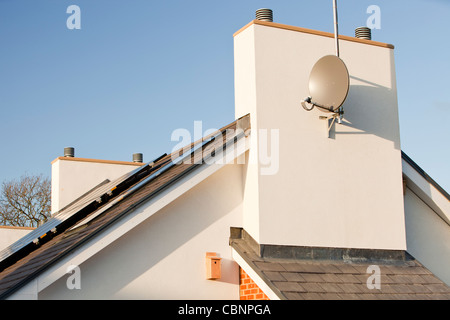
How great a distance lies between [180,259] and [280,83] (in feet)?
10.4

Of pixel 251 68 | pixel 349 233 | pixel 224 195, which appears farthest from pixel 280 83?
pixel 349 233

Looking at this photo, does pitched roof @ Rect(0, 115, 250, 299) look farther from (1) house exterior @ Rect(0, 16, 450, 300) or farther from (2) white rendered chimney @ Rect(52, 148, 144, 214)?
(2) white rendered chimney @ Rect(52, 148, 144, 214)

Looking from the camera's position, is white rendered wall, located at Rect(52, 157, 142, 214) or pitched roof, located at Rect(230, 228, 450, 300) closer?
pitched roof, located at Rect(230, 228, 450, 300)

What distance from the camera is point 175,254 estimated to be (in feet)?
31.6

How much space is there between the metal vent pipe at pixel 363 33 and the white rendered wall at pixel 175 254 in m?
3.44

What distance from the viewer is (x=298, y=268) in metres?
9.56

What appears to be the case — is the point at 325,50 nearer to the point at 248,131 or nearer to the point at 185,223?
the point at 248,131

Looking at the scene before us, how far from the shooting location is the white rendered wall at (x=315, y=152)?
391 inches

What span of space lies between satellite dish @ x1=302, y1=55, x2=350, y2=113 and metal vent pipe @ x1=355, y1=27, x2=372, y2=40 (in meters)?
1.94

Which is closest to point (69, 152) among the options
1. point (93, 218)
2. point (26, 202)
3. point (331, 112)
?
point (93, 218)

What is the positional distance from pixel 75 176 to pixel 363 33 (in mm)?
7956

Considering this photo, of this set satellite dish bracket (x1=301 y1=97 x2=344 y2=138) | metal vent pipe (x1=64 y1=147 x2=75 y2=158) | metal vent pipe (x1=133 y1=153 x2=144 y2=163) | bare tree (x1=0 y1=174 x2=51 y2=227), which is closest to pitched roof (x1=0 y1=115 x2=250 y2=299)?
satellite dish bracket (x1=301 y1=97 x2=344 y2=138)

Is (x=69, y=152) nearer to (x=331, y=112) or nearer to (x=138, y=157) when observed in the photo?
(x=138, y=157)

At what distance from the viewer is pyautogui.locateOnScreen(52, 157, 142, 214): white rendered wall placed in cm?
1565
